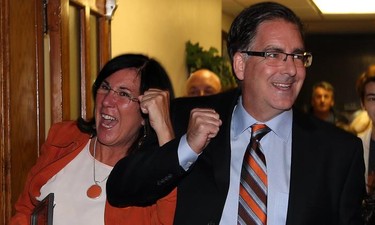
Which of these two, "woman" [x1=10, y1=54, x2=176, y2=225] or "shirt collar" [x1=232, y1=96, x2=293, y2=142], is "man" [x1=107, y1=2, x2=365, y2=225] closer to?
"shirt collar" [x1=232, y1=96, x2=293, y2=142]

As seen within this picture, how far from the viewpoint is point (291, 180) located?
6.84 ft

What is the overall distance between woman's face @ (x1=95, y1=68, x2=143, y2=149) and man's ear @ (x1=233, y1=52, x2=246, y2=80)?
385 mm

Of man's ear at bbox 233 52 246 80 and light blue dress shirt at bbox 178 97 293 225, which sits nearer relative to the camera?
light blue dress shirt at bbox 178 97 293 225

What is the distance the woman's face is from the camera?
247 centimetres

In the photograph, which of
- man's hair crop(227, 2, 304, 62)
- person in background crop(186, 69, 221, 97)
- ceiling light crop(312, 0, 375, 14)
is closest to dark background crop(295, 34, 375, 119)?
ceiling light crop(312, 0, 375, 14)

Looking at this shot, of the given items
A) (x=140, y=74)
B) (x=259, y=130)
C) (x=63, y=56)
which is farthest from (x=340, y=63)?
(x=259, y=130)

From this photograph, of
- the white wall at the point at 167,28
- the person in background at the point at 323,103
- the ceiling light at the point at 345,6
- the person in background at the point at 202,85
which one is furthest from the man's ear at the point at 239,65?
the ceiling light at the point at 345,6

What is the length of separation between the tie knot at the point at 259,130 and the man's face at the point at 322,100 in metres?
6.20

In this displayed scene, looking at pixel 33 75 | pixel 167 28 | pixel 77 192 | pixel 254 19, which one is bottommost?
pixel 77 192

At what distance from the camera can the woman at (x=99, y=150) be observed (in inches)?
92.0

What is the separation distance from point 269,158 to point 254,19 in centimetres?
43

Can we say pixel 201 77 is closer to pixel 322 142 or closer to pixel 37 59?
pixel 37 59

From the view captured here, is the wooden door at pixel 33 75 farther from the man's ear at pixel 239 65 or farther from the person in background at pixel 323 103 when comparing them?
the person in background at pixel 323 103

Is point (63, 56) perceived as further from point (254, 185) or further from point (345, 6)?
point (345, 6)
